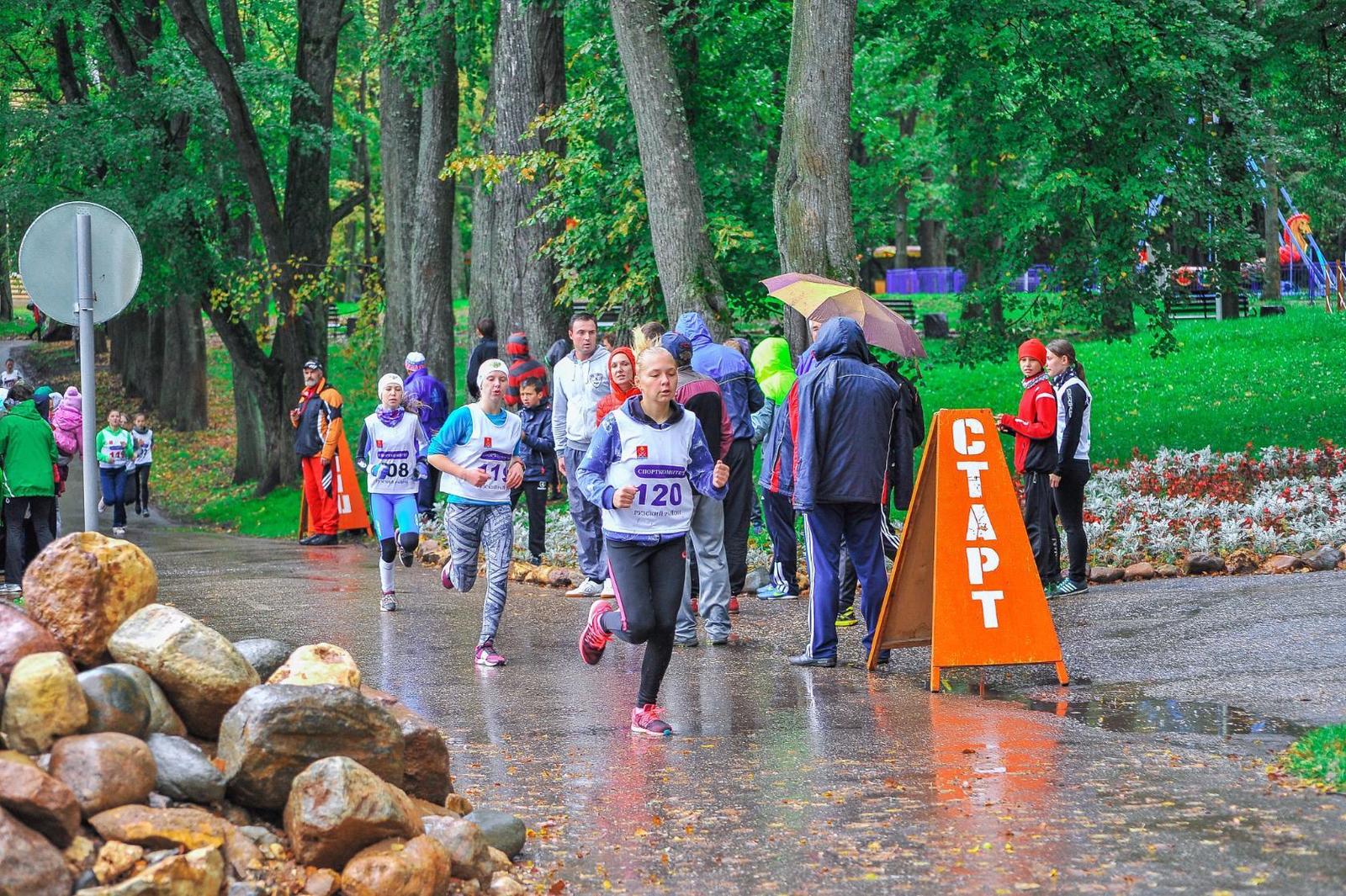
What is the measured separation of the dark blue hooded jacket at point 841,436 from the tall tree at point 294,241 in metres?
16.2

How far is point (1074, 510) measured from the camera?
11336mm

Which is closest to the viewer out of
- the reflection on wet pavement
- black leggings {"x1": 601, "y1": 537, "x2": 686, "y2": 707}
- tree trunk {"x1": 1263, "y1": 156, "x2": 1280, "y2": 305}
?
the reflection on wet pavement

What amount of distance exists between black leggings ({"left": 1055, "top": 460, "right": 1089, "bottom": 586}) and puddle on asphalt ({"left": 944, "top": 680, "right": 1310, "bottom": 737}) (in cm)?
309

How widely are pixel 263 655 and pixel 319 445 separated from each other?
10980 millimetres

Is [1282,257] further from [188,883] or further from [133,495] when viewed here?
[188,883]

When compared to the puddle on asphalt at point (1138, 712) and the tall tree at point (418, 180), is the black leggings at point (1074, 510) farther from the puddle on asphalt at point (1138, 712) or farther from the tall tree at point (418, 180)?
the tall tree at point (418, 180)

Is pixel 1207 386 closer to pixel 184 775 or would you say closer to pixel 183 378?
pixel 184 775

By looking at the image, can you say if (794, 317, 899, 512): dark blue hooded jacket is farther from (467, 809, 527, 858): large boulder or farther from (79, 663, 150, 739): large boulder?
(79, 663, 150, 739): large boulder

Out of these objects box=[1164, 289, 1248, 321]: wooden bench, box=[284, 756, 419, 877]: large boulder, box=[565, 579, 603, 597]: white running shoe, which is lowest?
box=[565, 579, 603, 597]: white running shoe

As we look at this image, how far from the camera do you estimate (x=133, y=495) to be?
87.0 feet

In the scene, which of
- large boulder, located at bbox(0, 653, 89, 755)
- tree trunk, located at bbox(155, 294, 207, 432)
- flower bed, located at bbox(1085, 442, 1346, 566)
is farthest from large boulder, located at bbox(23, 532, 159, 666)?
tree trunk, located at bbox(155, 294, 207, 432)

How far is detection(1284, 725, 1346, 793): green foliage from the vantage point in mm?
5902

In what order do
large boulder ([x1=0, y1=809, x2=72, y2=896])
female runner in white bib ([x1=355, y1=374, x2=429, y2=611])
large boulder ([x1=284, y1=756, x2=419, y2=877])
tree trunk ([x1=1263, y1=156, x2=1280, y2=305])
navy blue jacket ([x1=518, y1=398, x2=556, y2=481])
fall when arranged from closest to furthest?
1. large boulder ([x1=0, y1=809, x2=72, y2=896])
2. large boulder ([x1=284, y1=756, x2=419, y2=877])
3. female runner in white bib ([x1=355, y1=374, x2=429, y2=611])
4. navy blue jacket ([x1=518, y1=398, x2=556, y2=481])
5. tree trunk ([x1=1263, y1=156, x2=1280, y2=305])

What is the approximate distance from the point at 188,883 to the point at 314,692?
0.97 m
